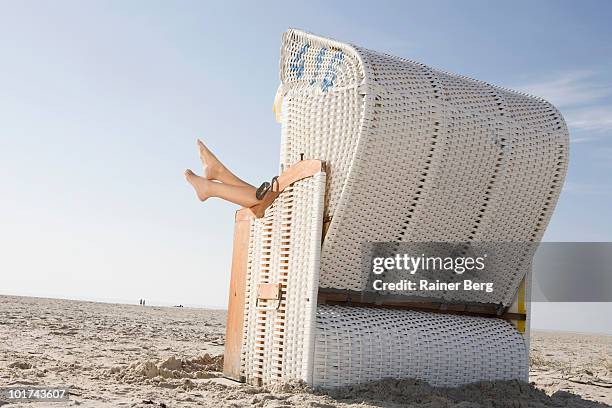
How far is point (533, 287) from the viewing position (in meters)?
6.10

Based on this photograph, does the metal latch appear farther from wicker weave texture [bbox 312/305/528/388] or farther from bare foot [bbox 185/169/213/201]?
bare foot [bbox 185/169/213/201]

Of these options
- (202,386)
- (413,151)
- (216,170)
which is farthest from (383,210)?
(202,386)

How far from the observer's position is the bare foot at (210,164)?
6137mm

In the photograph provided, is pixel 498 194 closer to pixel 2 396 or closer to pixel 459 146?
pixel 459 146

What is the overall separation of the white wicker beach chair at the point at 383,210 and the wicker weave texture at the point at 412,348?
10mm

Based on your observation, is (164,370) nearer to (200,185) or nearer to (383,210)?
(200,185)

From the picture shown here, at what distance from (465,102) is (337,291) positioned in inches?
69.1

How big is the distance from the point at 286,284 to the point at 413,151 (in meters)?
1.35

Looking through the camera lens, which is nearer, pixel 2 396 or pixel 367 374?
pixel 2 396

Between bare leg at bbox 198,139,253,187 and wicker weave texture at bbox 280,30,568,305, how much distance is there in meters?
0.74

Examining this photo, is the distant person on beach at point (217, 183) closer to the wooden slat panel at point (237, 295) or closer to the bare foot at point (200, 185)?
the bare foot at point (200, 185)

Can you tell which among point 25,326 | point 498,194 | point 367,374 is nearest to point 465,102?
point 498,194

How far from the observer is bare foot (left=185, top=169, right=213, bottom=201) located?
6.05 m

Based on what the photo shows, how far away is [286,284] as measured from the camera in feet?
17.2
